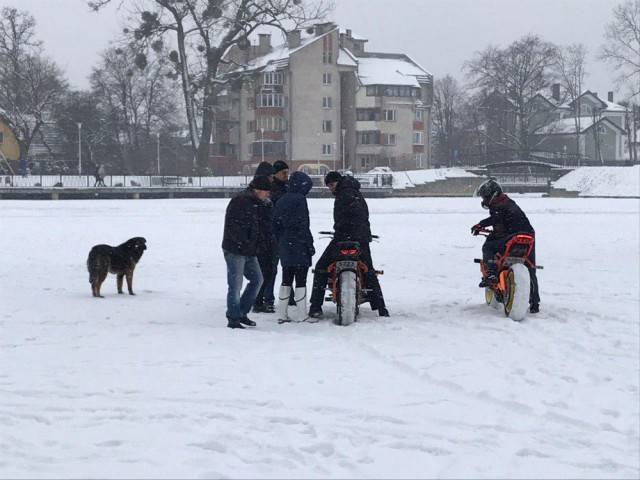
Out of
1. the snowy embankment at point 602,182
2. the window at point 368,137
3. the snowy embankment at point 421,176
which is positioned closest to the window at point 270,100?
the window at point 368,137

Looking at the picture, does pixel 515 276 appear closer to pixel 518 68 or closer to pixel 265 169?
pixel 265 169

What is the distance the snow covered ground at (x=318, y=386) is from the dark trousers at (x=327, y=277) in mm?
264

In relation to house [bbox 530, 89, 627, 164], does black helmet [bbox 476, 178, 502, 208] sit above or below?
below

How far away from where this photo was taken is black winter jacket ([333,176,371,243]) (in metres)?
10.6

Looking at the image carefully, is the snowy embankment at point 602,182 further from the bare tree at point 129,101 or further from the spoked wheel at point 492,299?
the spoked wheel at point 492,299

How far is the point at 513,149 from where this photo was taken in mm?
81750

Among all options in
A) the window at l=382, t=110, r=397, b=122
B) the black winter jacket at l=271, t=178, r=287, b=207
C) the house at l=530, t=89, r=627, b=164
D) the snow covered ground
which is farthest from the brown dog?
the house at l=530, t=89, r=627, b=164

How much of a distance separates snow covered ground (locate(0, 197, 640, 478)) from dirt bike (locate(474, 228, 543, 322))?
0.27 m

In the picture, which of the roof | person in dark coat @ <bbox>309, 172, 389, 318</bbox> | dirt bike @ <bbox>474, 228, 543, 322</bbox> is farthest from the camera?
the roof

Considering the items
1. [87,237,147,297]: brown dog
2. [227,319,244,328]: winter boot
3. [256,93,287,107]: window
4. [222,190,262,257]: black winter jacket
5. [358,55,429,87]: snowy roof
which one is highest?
[358,55,429,87]: snowy roof

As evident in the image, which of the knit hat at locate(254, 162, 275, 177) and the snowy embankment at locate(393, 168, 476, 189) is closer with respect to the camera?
the knit hat at locate(254, 162, 275, 177)

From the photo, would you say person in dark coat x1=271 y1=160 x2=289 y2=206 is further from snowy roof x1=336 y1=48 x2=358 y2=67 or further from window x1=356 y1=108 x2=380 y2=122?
window x1=356 y1=108 x2=380 y2=122

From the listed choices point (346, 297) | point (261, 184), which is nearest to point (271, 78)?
point (261, 184)

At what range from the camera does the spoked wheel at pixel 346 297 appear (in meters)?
10.3
